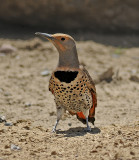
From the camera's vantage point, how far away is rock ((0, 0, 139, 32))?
10.7 meters

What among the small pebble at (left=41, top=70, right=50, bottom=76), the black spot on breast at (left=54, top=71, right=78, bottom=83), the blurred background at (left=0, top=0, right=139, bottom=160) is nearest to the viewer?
the blurred background at (left=0, top=0, right=139, bottom=160)

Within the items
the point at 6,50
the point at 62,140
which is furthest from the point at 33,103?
the point at 6,50

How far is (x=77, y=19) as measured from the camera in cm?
1114

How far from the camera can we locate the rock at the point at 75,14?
35.2 ft

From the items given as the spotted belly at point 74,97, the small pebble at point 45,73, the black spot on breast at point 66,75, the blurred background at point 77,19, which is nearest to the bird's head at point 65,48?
the black spot on breast at point 66,75

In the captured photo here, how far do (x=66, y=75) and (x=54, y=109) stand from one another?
1901mm

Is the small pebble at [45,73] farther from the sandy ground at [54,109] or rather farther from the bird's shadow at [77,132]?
the bird's shadow at [77,132]

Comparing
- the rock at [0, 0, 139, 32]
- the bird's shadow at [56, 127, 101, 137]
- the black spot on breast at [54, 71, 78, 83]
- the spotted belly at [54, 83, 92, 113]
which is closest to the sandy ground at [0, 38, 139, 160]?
the bird's shadow at [56, 127, 101, 137]

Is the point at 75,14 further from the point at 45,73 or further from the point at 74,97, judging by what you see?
the point at 74,97

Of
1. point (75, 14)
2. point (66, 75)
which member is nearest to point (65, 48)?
point (66, 75)

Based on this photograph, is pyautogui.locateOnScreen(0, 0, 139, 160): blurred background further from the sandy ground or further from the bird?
the bird

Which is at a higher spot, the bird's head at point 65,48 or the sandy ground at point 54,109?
the bird's head at point 65,48

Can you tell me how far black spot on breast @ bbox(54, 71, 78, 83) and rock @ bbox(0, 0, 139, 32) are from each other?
20.2ft

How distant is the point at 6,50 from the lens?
9.49 metres
